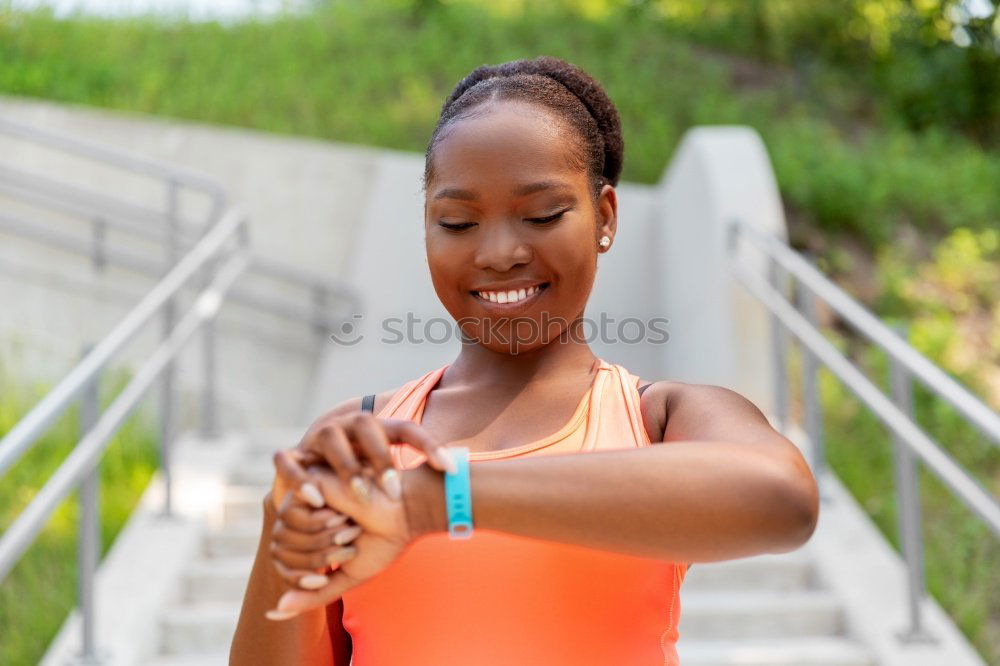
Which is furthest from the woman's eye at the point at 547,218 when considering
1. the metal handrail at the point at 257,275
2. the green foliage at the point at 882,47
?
the green foliage at the point at 882,47

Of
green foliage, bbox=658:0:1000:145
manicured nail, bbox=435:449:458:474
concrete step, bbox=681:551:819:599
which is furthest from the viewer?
green foliage, bbox=658:0:1000:145

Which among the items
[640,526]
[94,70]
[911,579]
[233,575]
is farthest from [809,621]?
[94,70]

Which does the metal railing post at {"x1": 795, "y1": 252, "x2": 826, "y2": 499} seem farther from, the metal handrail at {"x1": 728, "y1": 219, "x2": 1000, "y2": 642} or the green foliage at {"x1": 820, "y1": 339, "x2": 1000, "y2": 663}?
the green foliage at {"x1": 820, "y1": 339, "x2": 1000, "y2": 663}

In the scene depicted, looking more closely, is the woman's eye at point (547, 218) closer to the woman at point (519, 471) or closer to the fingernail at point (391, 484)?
the woman at point (519, 471)

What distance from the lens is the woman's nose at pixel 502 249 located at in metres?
1.11

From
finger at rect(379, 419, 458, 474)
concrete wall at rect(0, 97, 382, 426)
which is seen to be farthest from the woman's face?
concrete wall at rect(0, 97, 382, 426)

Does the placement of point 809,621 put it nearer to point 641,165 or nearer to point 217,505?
point 217,505

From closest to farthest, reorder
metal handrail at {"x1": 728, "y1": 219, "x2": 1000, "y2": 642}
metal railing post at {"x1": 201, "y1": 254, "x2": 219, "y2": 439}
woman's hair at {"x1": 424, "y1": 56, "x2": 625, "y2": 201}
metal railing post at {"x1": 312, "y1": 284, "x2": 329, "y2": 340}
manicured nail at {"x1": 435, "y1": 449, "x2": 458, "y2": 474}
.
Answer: manicured nail at {"x1": 435, "y1": 449, "x2": 458, "y2": 474} < woman's hair at {"x1": 424, "y1": 56, "x2": 625, "y2": 201} < metal handrail at {"x1": 728, "y1": 219, "x2": 1000, "y2": 642} < metal railing post at {"x1": 201, "y1": 254, "x2": 219, "y2": 439} < metal railing post at {"x1": 312, "y1": 284, "x2": 329, "y2": 340}

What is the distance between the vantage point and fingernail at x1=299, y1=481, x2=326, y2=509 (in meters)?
0.94

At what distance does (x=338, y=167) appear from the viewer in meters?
7.60

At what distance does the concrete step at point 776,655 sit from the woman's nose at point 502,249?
88.2 inches

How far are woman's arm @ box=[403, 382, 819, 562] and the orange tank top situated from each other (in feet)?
0.39

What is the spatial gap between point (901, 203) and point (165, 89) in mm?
5259

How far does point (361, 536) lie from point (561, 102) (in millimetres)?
509
